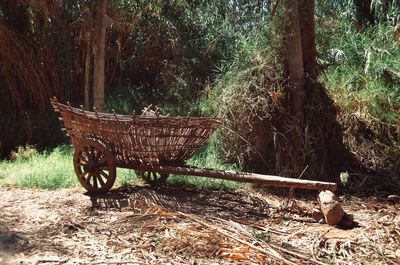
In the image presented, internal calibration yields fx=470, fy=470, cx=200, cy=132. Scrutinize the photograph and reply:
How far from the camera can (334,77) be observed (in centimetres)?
736

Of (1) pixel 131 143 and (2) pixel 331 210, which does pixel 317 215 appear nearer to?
(2) pixel 331 210

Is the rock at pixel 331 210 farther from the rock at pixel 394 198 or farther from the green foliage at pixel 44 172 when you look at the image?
the green foliage at pixel 44 172

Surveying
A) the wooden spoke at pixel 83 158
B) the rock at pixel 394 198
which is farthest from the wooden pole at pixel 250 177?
the rock at pixel 394 198

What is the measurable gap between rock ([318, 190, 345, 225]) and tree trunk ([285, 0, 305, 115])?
190 centimetres

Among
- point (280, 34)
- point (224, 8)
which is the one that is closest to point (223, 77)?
point (280, 34)

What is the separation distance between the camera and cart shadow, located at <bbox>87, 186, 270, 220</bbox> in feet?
14.9

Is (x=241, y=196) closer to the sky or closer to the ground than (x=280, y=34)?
closer to the ground

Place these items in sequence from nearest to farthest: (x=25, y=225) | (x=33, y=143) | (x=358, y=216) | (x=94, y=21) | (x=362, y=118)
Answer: (x=25, y=225) → (x=358, y=216) → (x=362, y=118) → (x=94, y=21) → (x=33, y=143)

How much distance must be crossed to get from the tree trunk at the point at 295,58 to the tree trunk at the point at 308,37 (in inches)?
8.4

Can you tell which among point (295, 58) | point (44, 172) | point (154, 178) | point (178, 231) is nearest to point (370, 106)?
point (295, 58)

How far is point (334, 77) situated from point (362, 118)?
0.96 metres

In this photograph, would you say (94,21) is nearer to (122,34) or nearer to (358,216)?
(122,34)

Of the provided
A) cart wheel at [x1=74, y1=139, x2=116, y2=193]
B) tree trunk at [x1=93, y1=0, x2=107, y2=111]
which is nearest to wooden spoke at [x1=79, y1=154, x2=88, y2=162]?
cart wheel at [x1=74, y1=139, x2=116, y2=193]

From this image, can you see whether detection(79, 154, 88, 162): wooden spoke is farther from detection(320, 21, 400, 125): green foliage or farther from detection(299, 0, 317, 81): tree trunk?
detection(320, 21, 400, 125): green foliage
